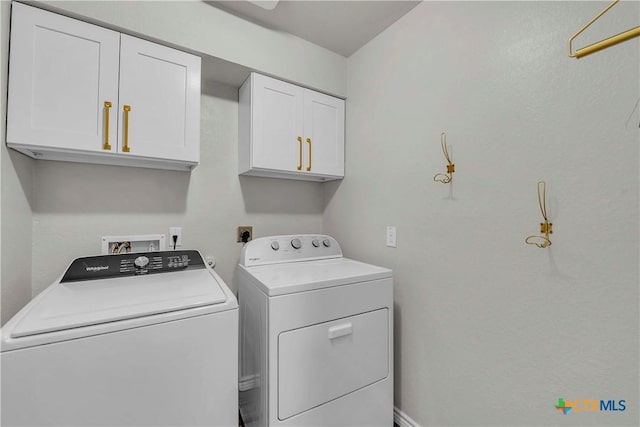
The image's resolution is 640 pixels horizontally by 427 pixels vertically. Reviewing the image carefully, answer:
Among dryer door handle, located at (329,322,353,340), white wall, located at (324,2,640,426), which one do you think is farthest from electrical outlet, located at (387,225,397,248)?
dryer door handle, located at (329,322,353,340)

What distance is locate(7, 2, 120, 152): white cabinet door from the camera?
3.74 feet

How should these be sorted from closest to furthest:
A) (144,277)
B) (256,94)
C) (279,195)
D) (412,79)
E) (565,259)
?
(565,259) < (144,277) < (412,79) < (256,94) < (279,195)

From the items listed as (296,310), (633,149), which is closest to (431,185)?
(633,149)

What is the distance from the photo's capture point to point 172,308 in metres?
0.95

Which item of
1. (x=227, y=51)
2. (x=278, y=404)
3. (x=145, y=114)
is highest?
(x=227, y=51)

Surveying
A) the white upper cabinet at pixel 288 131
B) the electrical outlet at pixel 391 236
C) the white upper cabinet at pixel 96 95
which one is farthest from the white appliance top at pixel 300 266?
the white upper cabinet at pixel 96 95

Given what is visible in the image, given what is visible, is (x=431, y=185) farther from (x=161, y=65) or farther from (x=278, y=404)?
(x=161, y=65)

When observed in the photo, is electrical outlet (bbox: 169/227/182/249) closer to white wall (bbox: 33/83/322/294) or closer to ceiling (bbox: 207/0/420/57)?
white wall (bbox: 33/83/322/294)

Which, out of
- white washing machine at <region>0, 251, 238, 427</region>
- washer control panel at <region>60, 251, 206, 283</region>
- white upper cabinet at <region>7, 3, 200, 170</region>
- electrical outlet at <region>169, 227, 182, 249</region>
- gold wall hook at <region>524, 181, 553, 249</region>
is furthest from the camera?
electrical outlet at <region>169, 227, 182, 249</region>

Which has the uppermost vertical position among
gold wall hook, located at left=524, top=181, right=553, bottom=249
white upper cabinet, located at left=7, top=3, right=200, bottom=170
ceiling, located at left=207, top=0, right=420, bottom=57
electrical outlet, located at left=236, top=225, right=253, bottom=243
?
ceiling, located at left=207, top=0, right=420, bottom=57

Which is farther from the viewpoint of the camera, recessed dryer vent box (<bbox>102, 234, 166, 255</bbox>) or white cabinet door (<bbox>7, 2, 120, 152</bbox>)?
recessed dryer vent box (<bbox>102, 234, 166, 255</bbox>)

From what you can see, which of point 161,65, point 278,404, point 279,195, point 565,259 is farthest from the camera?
point 279,195

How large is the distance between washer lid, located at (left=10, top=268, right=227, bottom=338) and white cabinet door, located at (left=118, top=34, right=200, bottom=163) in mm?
655

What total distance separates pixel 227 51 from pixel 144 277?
4.43 feet
